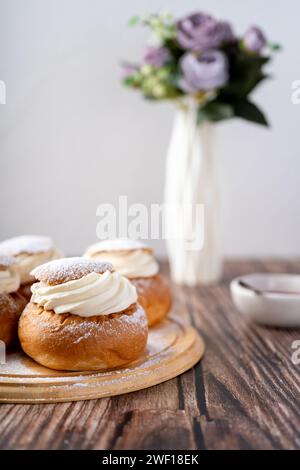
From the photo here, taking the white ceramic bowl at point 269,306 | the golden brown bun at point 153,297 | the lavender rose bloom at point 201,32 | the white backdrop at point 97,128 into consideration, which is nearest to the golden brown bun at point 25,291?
the golden brown bun at point 153,297

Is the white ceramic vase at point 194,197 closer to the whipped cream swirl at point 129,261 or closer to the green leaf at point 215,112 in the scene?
the green leaf at point 215,112

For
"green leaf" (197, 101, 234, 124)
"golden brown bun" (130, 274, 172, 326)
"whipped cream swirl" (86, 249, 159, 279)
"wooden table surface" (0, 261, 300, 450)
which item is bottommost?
"wooden table surface" (0, 261, 300, 450)

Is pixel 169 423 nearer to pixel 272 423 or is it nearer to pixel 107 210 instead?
pixel 272 423

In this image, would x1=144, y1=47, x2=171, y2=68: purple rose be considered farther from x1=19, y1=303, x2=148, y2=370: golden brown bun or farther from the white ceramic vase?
x1=19, y1=303, x2=148, y2=370: golden brown bun

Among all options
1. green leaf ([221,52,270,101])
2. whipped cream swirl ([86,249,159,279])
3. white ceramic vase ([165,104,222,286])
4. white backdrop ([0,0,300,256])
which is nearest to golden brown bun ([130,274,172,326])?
whipped cream swirl ([86,249,159,279])

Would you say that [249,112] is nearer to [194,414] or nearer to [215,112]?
[215,112]

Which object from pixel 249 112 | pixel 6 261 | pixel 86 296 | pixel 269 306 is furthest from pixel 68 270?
pixel 249 112
